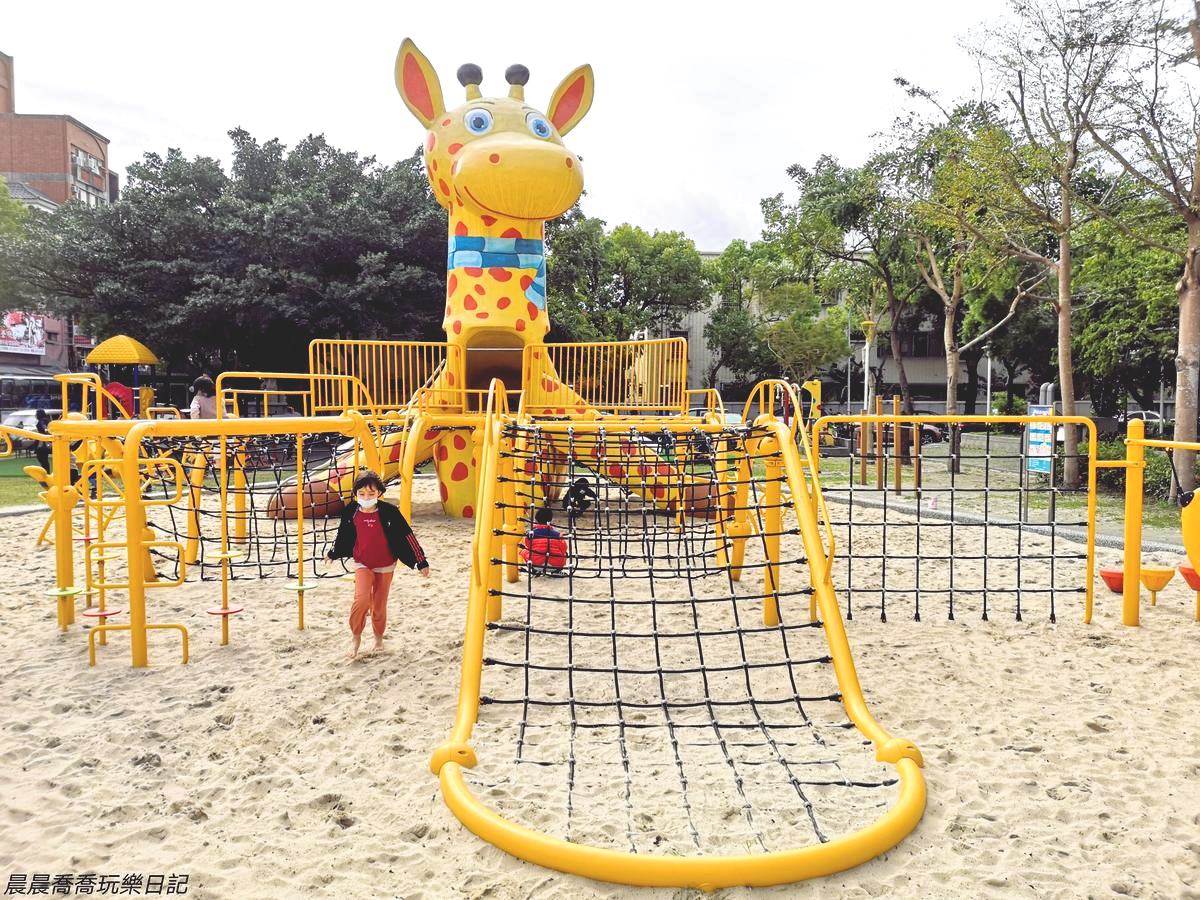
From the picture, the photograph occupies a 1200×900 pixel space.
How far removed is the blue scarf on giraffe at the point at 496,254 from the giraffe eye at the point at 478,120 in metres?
1.26

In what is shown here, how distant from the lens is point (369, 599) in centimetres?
473

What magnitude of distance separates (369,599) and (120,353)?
59.9 feet

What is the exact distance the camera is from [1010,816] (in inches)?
115

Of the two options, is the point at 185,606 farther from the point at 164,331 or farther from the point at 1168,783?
the point at 164,331

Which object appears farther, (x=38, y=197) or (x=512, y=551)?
(x=38, y=197)

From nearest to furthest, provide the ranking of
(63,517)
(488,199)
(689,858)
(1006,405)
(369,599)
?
(689,858)
(369,599)
(63,517)
(488,199)
(1006,405)

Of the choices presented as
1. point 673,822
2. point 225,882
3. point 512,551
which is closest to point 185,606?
point 512,551

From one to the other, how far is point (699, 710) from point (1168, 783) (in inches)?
77.3

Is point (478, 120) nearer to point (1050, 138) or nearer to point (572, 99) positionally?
point (572, 99)

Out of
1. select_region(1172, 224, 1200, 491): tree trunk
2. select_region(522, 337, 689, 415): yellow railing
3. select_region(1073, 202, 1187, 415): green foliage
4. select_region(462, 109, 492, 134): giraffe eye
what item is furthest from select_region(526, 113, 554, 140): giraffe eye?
select_region(1172, 224, 1200, 491): tree trunk

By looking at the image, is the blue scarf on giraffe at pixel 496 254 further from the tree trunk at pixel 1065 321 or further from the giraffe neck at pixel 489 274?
the tree trunk at pixel 1065 321

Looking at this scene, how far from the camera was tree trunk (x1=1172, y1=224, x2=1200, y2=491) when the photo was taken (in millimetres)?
10984

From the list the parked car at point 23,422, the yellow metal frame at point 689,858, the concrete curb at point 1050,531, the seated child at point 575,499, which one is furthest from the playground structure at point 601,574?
the parked car at point 23,422

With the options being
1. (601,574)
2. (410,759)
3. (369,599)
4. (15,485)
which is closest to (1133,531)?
(601,574)
